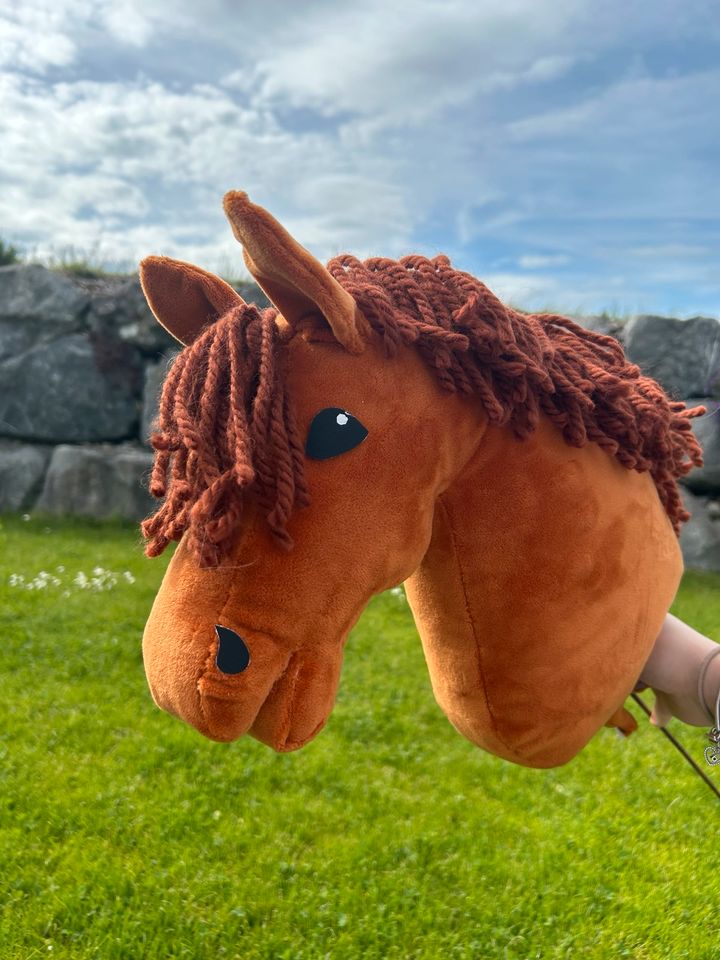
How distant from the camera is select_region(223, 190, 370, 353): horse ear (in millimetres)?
634

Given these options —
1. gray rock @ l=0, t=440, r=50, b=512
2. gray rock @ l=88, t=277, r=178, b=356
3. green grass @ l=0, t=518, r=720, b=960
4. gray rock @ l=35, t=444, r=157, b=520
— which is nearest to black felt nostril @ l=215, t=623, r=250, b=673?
green grass @ l=0, t=518, r=720, b=960

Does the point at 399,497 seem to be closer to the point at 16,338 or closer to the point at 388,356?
the point at 388,356

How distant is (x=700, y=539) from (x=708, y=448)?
0.65 meters

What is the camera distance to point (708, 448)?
17.9ft

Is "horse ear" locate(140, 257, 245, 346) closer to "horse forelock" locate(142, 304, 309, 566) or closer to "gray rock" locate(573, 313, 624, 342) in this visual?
"horse forelock" locate(142, 304, 309, 566)

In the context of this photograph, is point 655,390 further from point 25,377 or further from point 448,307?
point 25,377

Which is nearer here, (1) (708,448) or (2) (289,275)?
(2) (289,275)

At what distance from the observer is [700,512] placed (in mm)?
5547

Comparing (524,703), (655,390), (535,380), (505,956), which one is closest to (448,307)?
(535,380)

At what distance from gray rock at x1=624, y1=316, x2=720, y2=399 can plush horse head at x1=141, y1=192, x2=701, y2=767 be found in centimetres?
489

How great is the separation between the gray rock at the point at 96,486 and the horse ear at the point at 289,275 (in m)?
5.09

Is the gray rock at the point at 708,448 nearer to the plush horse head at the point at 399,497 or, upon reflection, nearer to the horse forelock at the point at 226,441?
the plush horse head at the point at 399,497

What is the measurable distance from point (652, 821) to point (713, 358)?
12.9 ft

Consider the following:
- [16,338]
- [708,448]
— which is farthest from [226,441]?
[16,338]
